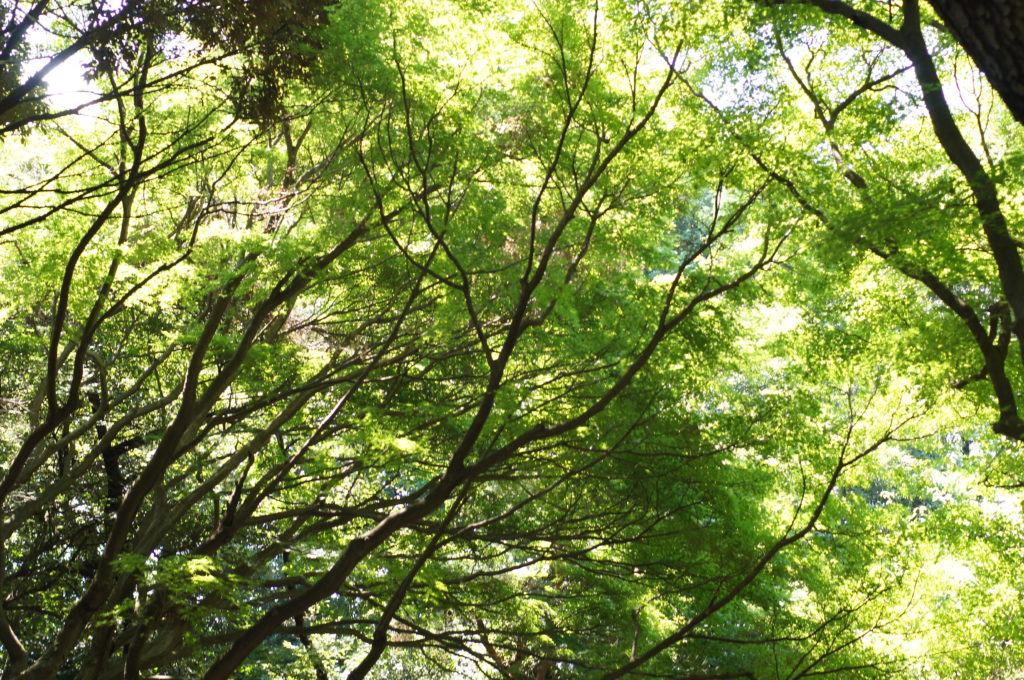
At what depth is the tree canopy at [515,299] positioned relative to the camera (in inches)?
189

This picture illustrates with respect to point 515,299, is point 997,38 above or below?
below

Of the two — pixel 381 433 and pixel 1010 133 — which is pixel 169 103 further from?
pixel 1010 133

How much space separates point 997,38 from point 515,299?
421 cm

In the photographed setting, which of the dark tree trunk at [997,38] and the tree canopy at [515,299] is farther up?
the tree canopy at [515,299]

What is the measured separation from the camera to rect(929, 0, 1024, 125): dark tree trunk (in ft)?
5.81

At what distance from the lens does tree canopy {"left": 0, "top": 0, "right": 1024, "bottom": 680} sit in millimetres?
4801

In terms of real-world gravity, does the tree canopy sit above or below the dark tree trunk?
above

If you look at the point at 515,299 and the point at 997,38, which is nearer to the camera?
the point at 997,38

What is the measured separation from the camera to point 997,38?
181cm

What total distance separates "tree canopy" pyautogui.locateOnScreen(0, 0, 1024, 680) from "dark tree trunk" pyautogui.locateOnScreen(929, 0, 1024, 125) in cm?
184

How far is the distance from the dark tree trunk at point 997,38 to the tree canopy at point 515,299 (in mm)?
1841

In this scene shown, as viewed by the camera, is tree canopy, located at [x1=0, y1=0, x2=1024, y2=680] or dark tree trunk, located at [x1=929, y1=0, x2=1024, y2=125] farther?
tree canopy, located at [x1=0, y1=0, x2=1024, y2=680]

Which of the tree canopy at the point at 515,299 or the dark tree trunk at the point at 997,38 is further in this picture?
the tree canopy at the point at 515,299

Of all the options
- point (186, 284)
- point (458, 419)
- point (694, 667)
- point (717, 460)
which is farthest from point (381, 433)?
point (694, 667)
